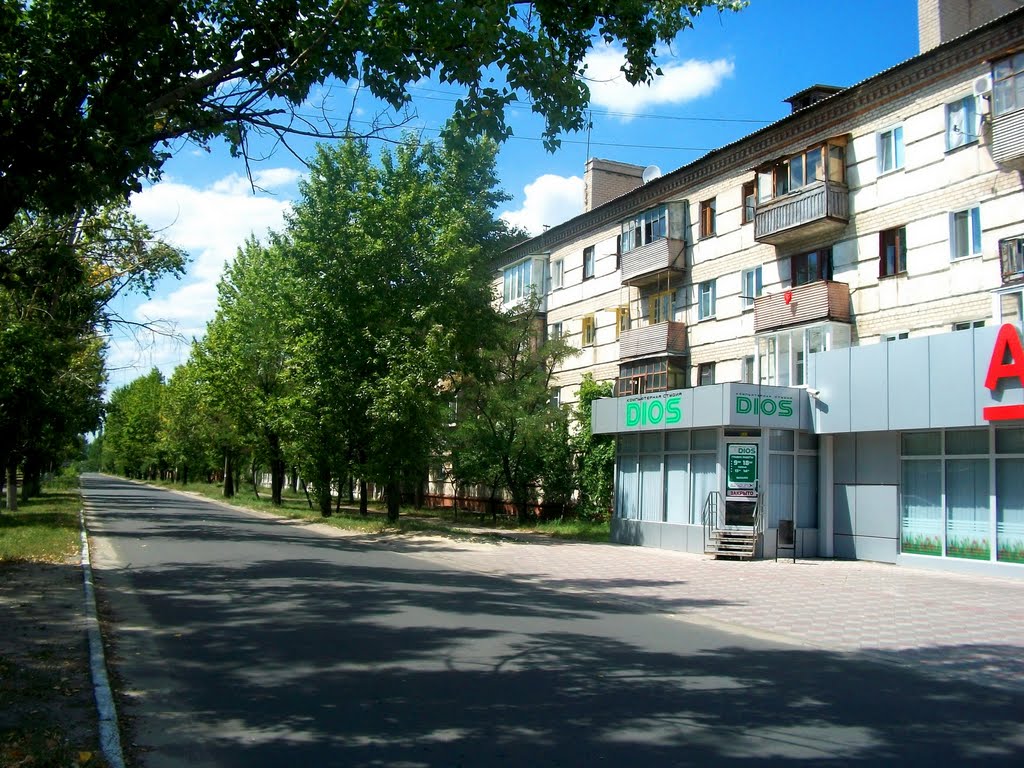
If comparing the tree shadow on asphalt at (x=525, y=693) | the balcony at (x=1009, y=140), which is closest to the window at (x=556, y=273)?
the balcony at (x=1009, y=140)

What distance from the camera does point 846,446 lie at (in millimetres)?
20797

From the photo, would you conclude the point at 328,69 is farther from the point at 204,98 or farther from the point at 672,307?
the point at 672,307

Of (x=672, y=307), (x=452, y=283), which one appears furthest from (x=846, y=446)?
(x=452, y=283)

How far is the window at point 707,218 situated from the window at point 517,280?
10.7 metres

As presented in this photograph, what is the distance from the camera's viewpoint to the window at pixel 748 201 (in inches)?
1067

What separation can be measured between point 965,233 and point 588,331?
672 inches

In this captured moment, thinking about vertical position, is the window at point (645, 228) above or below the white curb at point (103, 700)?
above

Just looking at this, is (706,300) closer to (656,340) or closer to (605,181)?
(656,340)

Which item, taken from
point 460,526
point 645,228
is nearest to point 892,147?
point 645,228

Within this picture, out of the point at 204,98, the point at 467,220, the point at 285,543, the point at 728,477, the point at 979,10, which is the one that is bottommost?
the point at 285,543

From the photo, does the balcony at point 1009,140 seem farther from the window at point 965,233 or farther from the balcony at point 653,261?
the balcony at point 653,261

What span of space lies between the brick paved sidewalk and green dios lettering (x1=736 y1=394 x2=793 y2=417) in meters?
3.65

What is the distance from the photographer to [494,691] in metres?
7.06

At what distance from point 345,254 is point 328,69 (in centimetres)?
1857
